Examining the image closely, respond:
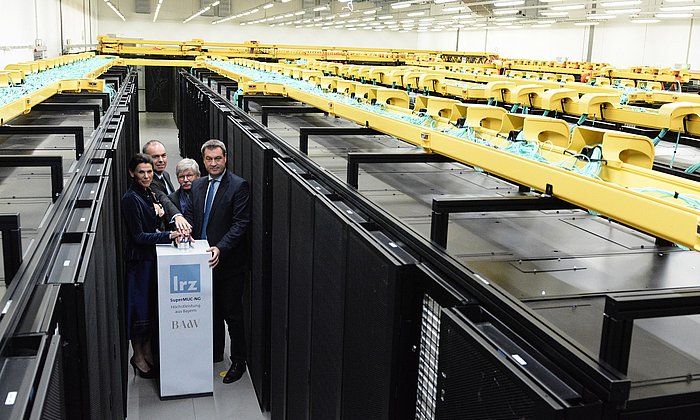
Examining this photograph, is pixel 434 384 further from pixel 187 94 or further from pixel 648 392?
pixel 187 94

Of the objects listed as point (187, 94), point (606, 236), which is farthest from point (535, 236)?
point (187, 94)

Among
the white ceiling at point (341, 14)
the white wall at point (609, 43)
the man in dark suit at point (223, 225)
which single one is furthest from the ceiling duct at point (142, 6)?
the man in dark suit at point (223, 225)

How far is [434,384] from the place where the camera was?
2004mm

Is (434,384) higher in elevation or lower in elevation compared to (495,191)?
lower

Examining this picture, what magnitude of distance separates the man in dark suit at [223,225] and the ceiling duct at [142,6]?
3792cm

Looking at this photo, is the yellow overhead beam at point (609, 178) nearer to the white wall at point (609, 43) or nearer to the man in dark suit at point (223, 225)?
the man in dark suit at point (223, 225)

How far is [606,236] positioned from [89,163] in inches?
119

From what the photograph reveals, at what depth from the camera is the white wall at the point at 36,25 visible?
1447 cm

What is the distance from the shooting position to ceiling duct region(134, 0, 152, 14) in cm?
3922

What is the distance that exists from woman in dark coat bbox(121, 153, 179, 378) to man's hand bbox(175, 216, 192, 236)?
0.06 metres

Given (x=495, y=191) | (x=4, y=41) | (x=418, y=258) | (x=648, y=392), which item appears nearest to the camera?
(x=648, y=392)

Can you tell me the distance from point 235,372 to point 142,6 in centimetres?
3843

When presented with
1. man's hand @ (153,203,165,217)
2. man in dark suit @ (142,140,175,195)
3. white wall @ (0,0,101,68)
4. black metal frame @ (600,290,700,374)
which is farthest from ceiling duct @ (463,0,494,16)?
black metal frame @ (600,290,700,374)

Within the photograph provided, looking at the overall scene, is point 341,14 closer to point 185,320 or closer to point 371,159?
point 185,320
